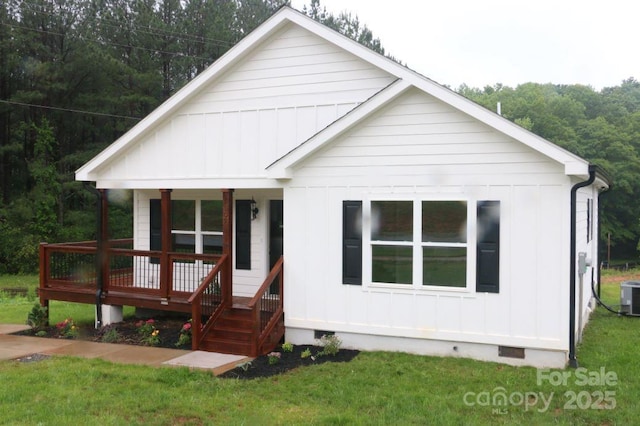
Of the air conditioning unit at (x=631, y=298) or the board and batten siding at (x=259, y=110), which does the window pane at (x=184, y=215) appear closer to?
the board and batten siding at (x=259, y=110)

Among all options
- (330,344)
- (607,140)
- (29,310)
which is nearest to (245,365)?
(330,344)

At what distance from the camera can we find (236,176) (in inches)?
424

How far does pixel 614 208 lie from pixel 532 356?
38.5 m

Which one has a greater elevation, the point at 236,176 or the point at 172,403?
the point at 236,176

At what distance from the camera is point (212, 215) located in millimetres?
12211

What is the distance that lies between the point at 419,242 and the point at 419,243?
0.02 metres

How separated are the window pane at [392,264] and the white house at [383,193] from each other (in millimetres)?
23

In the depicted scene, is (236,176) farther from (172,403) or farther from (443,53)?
(443,53)

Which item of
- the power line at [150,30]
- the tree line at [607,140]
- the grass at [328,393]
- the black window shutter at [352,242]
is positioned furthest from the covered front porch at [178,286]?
the tree line at [607,140]

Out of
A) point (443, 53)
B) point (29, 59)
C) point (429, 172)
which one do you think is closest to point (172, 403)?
point (429, 172)

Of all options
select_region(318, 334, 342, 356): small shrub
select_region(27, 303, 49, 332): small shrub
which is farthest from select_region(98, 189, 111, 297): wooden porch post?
select_region(318, 334, 342, 356): small shrub

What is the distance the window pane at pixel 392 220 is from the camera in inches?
351

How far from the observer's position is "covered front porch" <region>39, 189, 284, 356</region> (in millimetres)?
9594

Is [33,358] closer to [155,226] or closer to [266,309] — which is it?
[266,309]
